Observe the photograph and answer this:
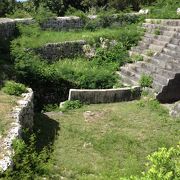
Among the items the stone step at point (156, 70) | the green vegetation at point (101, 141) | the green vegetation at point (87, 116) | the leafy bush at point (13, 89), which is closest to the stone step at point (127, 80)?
the green vegetation at point (87, 116)

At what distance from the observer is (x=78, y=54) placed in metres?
15.1

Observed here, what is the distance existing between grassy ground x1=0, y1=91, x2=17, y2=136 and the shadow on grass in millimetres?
810

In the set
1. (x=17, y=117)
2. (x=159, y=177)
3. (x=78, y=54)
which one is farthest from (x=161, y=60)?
(x=159, y=177)

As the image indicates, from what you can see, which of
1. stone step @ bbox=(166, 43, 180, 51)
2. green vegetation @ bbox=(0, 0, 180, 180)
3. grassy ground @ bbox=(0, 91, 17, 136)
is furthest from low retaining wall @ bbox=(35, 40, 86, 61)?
grassy ground @ bbox=(0, 91, 17, 136)

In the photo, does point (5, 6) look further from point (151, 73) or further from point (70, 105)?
point (70, 105)

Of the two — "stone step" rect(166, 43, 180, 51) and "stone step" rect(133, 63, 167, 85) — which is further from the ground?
"stone step" rect(166, 43, 180, 51)

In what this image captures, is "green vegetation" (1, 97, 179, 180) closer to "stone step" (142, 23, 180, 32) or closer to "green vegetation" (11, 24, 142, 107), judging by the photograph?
"green vegetation" (11, 24, 142, 107)

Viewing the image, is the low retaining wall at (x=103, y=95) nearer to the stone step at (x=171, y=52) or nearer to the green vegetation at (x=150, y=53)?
the stone step at (x=171, y=52)

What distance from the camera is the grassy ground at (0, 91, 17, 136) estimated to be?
8016mm

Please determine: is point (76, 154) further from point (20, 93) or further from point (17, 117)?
point (20, 93)

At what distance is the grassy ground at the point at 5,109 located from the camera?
8.02m

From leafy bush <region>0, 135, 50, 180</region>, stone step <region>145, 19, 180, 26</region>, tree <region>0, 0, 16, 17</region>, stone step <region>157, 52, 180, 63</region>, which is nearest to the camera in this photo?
leafy bush <region>0, 135, 50, 180</region>

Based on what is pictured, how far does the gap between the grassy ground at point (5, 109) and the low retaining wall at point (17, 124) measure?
0.37ft

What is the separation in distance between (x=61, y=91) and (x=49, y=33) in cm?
342
